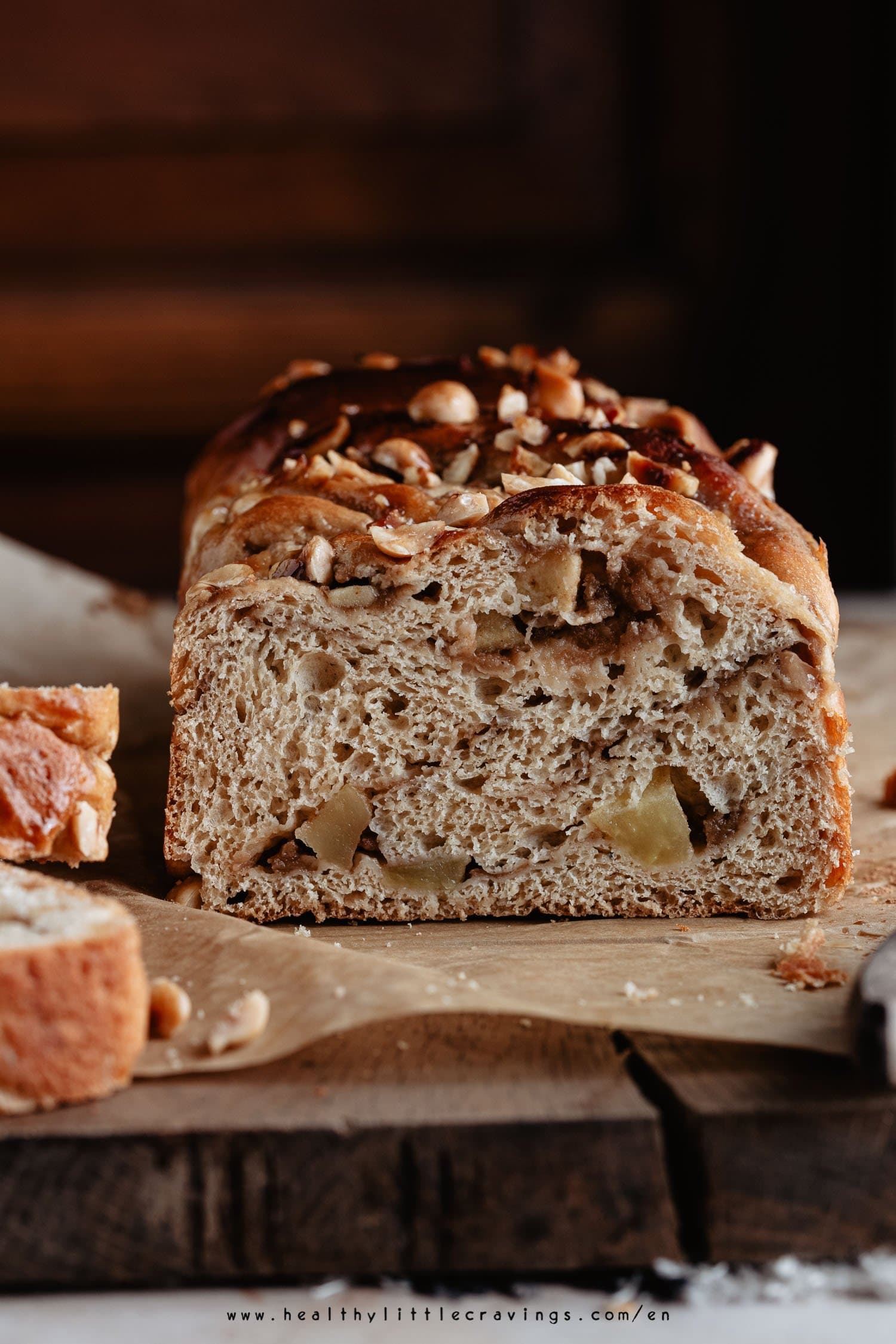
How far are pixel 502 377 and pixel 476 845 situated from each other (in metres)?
1.27

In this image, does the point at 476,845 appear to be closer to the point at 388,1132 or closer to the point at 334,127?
the point at 388,1132

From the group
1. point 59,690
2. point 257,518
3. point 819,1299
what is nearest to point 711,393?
point 257,518

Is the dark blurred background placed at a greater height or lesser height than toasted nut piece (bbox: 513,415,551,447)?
greater

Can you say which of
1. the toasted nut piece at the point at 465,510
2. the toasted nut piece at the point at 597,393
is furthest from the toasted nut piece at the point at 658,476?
the toasted nut piece at the point at 597,393

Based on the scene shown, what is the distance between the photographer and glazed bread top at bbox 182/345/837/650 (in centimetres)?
241

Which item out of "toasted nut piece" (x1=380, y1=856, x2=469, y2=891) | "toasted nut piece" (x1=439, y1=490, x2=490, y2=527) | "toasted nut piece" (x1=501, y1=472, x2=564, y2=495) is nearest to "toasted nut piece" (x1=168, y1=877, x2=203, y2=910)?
"toasted nut piece" (x1=380, y1=856, x2=469, y2=891)

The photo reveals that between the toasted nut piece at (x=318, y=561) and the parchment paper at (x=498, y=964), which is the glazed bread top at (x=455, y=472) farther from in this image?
the parchment paper at (x=498, y=964)

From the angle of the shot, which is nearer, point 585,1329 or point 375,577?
point 585,1329

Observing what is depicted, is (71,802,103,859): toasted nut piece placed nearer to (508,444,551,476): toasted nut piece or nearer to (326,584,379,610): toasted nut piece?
(326,584,379,610): toasted nut piece

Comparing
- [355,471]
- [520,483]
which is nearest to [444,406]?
[355,471]

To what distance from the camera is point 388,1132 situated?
168cm

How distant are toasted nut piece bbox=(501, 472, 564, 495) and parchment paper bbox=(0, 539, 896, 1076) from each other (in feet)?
2.38

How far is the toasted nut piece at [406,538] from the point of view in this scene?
93.0 inches

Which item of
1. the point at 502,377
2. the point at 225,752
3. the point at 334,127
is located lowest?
the point at 225,752
